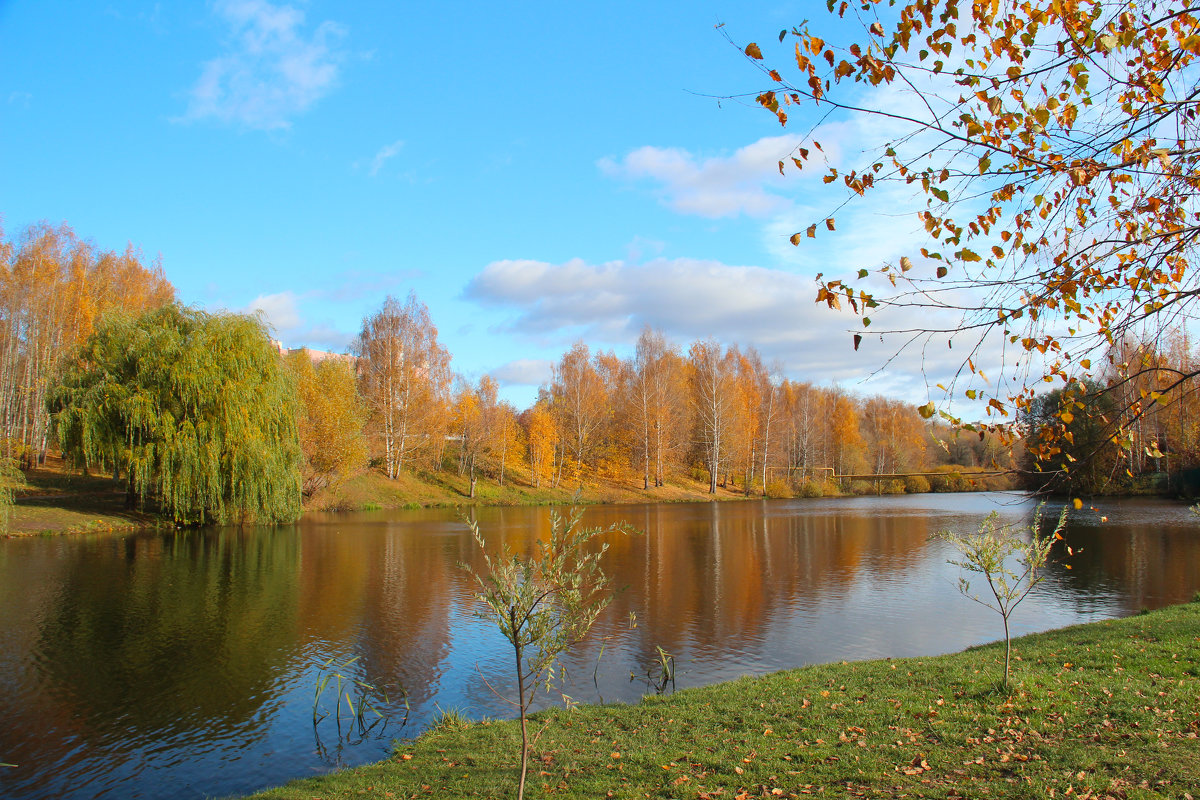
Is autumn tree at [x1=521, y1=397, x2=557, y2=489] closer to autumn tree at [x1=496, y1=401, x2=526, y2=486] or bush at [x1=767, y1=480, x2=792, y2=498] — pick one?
autumn tree at [x1=496, y1=401, x2=526, y2=486]

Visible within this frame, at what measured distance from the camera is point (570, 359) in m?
62.0

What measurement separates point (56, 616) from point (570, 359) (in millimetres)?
48455

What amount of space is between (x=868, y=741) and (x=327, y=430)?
38.9 metres

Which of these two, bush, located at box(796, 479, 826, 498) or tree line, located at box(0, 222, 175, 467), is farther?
bush, located at box(796, 479, 826, 498)

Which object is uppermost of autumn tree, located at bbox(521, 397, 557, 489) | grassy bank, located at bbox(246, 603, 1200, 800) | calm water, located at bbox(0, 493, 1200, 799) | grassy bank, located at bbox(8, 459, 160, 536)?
autumn tree, located at bbox(521, 397, 557, 489)

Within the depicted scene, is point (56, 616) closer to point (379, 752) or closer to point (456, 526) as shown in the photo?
point (379, 752)

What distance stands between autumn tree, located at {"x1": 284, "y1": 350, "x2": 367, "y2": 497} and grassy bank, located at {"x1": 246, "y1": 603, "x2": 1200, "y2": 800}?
114 feet

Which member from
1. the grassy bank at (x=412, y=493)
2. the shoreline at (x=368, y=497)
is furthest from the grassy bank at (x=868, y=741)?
the grassy bank at (x=412, y=493)

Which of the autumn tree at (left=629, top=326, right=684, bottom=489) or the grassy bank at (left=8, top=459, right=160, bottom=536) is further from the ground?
the autumn tree at (left=629, top=326, right=684, bottom=489)

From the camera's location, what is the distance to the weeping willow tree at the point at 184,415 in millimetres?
28938

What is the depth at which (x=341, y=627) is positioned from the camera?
15055 mm

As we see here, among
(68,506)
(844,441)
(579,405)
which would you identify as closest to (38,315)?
(68,506)

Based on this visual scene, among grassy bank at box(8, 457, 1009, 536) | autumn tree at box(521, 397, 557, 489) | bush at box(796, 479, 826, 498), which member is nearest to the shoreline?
grassy bank at box(8, 457, 1009, 536)

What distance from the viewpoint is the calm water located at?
361 inches
